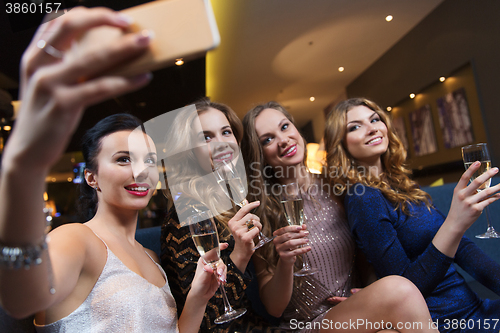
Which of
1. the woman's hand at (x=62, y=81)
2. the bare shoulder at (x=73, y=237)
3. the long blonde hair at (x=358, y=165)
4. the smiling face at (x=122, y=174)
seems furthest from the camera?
the long blonde hair at (x=358, y=165)

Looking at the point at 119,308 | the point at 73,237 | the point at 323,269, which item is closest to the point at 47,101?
the point at 73,237

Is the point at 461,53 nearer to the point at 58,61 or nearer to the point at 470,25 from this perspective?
the point at 470,25

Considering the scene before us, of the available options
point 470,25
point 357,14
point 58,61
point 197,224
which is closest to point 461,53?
point 470,25

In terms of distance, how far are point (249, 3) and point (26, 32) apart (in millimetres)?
3047

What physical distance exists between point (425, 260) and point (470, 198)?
31cm

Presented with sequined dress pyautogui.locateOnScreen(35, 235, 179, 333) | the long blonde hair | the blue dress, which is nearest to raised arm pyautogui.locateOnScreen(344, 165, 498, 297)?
the blue dress

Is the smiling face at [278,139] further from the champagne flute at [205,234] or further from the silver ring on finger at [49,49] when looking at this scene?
the silver ring on finger at [49,49]

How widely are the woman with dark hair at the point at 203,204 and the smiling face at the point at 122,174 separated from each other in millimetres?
296

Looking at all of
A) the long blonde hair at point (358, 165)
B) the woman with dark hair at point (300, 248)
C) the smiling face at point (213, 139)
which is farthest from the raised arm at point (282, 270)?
the long blonde hair at point (358, 165)

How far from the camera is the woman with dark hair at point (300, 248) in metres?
1.17

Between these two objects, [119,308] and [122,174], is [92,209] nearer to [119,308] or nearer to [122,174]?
[122,174]

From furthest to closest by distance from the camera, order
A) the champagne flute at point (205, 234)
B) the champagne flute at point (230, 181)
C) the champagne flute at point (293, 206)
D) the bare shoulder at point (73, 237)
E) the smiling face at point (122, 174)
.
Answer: the champagne flute at point (230, 181), the champagne flute at point (293, 206), the smiling face at point (122, 174), the champagne flute at point (205, 234), the bare shoulder at point (73, 237)

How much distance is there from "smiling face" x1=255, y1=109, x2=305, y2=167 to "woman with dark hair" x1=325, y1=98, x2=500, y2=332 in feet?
0.75

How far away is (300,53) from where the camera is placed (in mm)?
5926
